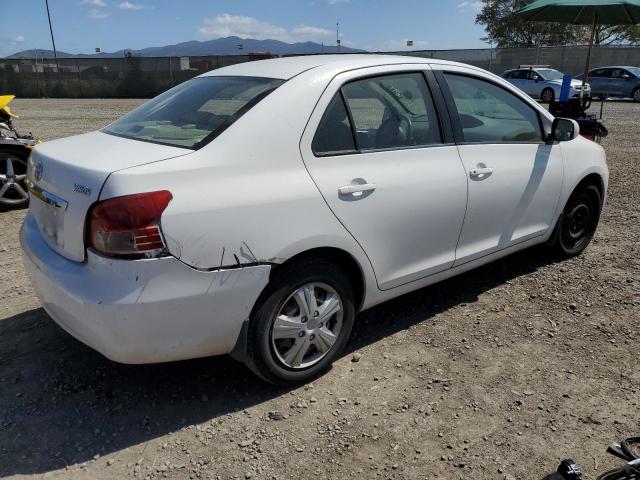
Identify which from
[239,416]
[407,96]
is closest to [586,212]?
[407,96]

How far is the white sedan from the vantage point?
2.39 meters

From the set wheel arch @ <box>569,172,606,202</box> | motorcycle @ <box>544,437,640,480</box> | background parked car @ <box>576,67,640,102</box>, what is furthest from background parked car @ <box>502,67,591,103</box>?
motorcycle @ <box>544,437,640,480</box>

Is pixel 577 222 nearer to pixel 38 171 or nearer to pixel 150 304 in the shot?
pixel 150 304

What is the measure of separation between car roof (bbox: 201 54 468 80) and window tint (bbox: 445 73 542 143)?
28 centimetres

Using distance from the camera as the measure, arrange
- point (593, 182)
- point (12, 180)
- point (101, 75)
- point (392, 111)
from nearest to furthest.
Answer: point (392, 111)
point (593, 182)
point (12, 180)
point (101, 75)

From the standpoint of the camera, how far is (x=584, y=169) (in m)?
4.47

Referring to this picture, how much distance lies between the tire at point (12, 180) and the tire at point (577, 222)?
5.82 m

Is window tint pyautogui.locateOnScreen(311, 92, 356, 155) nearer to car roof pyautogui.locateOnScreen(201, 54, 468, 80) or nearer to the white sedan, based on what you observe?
the white sedan

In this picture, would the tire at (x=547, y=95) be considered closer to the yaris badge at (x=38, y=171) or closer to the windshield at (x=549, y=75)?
the windshield at (x=549, y=75)

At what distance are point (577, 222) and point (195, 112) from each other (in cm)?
345

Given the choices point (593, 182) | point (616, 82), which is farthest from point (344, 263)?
point (616, 82)

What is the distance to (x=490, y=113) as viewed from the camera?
390 cm

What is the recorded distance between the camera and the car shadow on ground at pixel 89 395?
8.52 feet

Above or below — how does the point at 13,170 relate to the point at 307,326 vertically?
above
